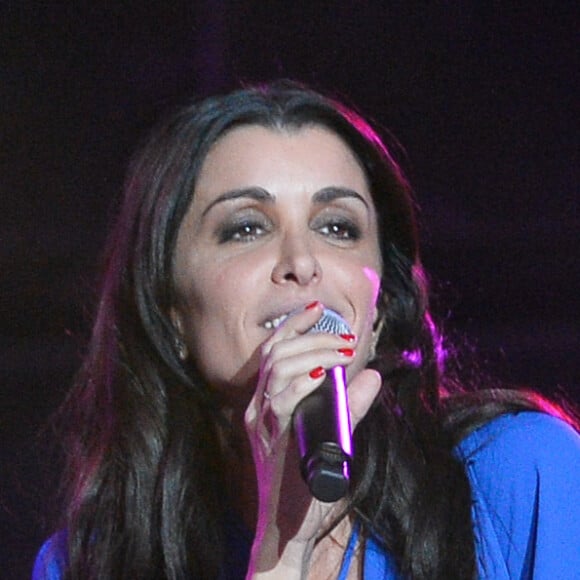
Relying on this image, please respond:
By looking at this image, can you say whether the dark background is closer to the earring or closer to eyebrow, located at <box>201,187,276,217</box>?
the earring

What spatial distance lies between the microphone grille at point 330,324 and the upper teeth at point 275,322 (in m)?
0.09

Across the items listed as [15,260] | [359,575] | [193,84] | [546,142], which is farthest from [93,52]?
[359,575]

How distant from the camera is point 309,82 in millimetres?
2734

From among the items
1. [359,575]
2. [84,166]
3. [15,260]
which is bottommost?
[359,575]

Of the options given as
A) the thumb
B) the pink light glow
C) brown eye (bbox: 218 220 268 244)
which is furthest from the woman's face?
the pink light glow

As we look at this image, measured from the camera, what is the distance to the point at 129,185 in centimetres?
205

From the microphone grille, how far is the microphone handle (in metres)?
0.12

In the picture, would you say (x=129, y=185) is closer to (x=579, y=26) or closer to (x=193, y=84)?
(x=193, y=84)

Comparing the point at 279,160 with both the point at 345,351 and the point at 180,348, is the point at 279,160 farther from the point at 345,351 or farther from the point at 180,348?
the point at 345,351

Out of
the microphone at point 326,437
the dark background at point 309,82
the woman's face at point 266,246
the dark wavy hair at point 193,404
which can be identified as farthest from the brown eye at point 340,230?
the dark background at point 309,82

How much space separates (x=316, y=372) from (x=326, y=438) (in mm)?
115

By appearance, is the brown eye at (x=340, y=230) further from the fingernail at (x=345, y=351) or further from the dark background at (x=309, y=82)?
the dark background at (x=309, y=82)

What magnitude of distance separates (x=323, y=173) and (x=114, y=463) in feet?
1.80

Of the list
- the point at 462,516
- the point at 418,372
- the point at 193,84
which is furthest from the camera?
the point at 193,84
